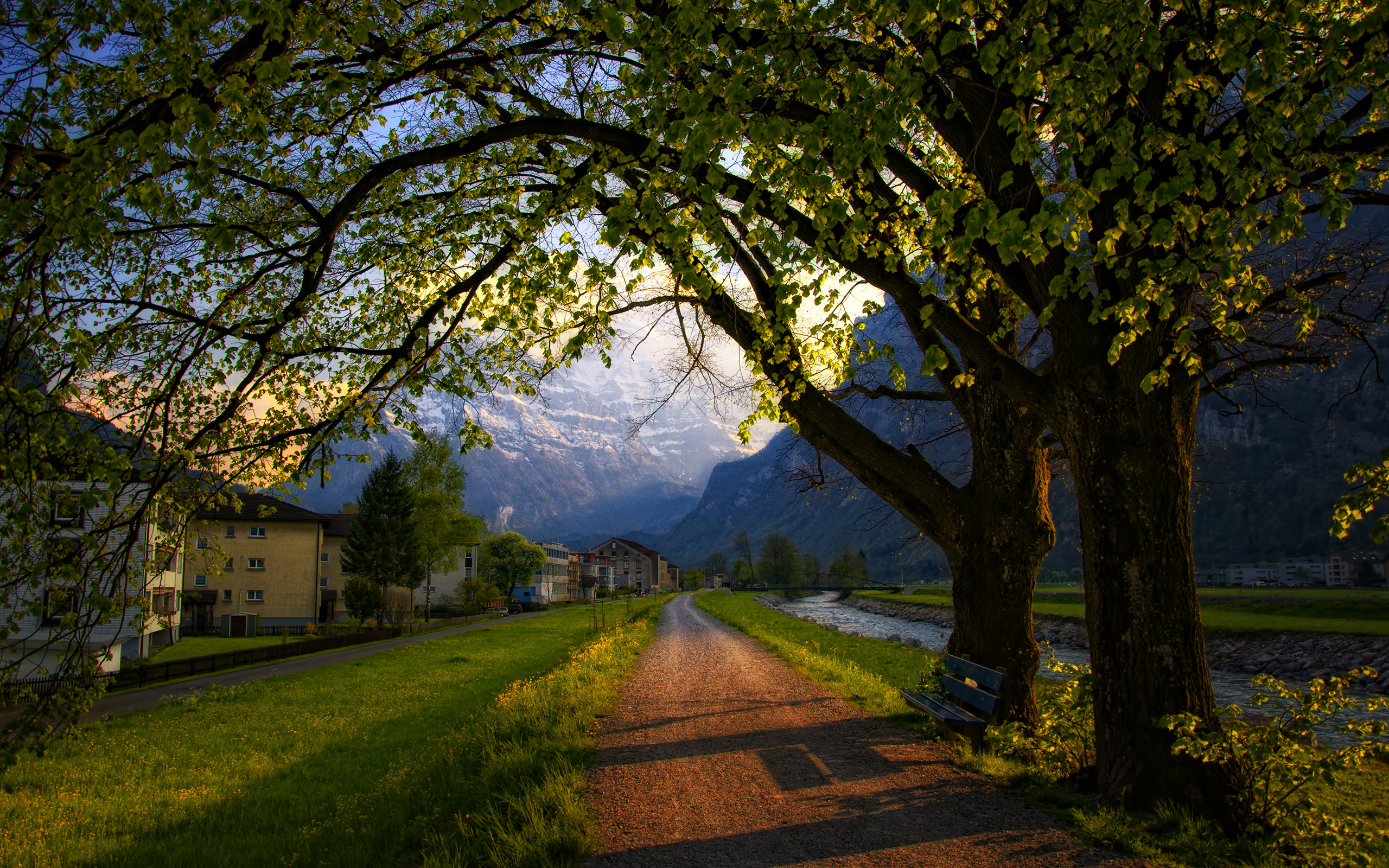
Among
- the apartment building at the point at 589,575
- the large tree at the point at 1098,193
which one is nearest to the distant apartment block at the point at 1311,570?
the apartment building at the point at 589,575

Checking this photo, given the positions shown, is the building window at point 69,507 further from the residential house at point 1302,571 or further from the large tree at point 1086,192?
the residential house at point 1302,571

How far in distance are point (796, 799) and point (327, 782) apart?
8.55 m

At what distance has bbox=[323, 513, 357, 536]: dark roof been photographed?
6366 centimetres

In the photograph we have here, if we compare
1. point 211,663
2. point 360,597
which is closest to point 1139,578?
point 211,663

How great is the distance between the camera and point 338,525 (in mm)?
65812

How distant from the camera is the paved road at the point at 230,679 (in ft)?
66.6

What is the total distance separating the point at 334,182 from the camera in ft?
26.2

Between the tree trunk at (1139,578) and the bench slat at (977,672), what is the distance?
1433 millimetres

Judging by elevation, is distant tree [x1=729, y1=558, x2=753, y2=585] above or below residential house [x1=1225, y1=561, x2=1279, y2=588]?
below

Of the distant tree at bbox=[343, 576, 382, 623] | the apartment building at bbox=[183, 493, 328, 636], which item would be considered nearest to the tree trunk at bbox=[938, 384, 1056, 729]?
the distant tree at bbox=[343, 576, 382, 623]

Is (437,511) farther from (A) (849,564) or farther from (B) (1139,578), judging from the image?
(A) (849,564)

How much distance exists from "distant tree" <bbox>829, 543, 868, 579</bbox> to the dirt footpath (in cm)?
12826

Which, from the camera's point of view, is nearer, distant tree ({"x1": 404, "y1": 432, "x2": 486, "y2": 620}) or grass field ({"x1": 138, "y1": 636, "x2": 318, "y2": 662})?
grass field ({"x1": 138, "y1": 636, "x2": 318, "y2": 662})

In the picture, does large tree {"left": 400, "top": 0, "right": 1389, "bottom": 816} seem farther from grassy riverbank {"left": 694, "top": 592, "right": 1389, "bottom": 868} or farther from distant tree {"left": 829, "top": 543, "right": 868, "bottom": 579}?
distant tree {"left": 829, "top": 543, "right": 868, "bottom": 579}
